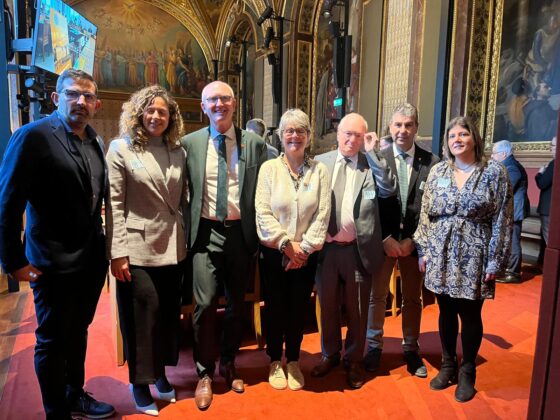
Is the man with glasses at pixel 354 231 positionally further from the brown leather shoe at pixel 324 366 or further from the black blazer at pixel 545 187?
the black blazer at pixel 545 187

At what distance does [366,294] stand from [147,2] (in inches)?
628

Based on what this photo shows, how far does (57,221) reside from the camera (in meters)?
1.93

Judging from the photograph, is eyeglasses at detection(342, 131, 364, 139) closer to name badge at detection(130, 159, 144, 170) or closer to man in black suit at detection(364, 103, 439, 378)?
man in black suit at detection(364, 103, 439, 378)

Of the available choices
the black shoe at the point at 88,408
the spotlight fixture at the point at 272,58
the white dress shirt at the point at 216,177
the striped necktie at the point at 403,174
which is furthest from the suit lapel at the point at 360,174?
the spotlight fixture at the point at 272,58

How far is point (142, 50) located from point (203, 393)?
51.0 ft

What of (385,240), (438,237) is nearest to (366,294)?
(385,240)

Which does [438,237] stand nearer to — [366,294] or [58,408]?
[366,294]

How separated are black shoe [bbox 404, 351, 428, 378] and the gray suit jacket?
77 centimetres

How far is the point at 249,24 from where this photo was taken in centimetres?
1366

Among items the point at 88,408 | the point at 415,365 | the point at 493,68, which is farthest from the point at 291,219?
the point at 493,68

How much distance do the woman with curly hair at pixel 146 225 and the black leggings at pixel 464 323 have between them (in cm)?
167

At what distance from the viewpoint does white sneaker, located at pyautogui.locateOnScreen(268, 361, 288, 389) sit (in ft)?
8.69

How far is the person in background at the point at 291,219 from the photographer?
2410 mm

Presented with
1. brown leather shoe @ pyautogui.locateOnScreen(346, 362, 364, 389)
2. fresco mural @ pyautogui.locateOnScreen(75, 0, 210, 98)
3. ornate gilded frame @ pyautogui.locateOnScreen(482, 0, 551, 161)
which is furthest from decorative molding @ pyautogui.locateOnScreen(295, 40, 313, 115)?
brown leather shoe @ pyautogui.locateOnScreen(346, 362, 364, 389)
